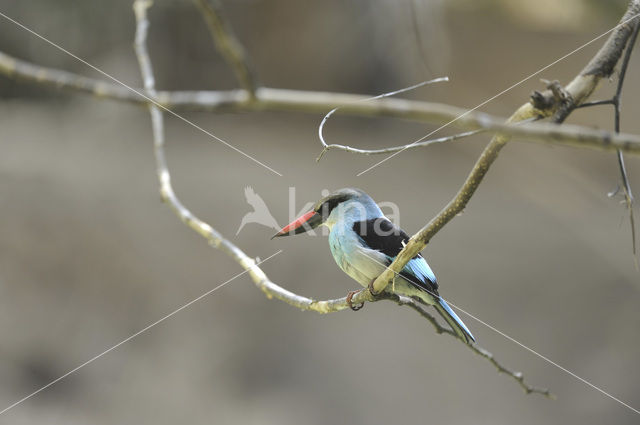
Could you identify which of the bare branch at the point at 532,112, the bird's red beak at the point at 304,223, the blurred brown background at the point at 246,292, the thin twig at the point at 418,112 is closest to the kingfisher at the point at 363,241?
the bird's red beak at the point at 304,223

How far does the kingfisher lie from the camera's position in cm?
142

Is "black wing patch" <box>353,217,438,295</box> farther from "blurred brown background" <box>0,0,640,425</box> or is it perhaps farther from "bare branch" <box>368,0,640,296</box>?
"blurred brown background" <box>0,0,640,425</box>

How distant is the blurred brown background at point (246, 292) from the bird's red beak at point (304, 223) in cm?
299

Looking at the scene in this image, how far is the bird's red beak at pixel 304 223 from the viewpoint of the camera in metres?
1.34

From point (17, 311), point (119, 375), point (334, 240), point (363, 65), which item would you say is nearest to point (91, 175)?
point (17, 311)

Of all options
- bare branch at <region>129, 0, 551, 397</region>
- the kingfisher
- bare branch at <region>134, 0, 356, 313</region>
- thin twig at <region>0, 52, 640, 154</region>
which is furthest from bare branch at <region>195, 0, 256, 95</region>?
A: the kingfisher

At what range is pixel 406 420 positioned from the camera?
4359 mm

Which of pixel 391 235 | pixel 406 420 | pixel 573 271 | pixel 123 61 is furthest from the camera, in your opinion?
pixel 123 61

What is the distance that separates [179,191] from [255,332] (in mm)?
1303

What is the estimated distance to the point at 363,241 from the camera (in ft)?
4.98

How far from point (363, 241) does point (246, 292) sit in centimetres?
328

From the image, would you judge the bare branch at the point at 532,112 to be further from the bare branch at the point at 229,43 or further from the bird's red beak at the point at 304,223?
the bare branch at the point at 229,43

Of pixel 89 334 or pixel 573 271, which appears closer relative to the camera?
pixel 89 334

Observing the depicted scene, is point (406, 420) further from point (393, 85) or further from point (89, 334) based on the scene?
point (393, 85)
